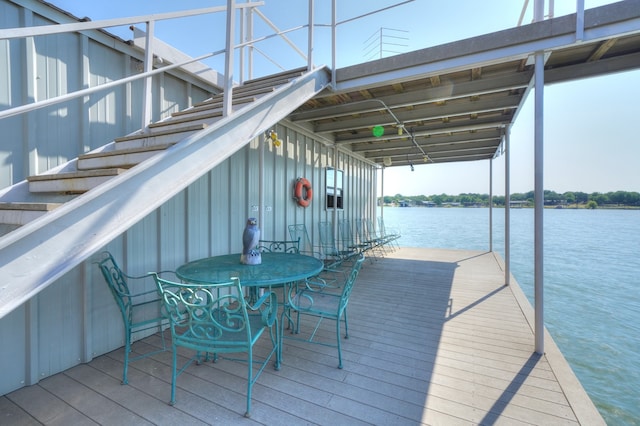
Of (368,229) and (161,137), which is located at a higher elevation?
(161,137)

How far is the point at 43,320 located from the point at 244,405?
1670mm

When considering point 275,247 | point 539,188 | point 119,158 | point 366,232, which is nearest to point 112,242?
point 119,158

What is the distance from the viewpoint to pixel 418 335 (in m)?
2.88

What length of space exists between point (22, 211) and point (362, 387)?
2272 mm

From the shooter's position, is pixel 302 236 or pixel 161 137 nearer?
pixel 161 137

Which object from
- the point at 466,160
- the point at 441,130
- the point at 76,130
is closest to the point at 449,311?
the point at 441,130

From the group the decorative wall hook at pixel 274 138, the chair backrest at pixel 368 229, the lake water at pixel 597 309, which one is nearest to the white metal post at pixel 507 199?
the lake water at pixel 597 309

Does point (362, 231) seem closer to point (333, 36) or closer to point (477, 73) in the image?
point (477, 73)

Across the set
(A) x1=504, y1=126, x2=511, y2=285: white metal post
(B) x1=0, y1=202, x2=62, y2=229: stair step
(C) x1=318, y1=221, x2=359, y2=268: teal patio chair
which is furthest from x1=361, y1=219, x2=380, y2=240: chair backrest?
(B) x1=0, y1=202, x2=62, y2=229: stair step

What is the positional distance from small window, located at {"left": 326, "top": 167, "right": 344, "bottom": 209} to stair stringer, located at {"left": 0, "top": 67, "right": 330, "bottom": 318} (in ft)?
14.1

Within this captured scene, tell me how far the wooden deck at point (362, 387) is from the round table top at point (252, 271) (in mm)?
726

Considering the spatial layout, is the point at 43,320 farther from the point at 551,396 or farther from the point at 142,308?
the point at 551,396

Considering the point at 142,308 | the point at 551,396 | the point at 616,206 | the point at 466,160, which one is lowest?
the point at 551,396

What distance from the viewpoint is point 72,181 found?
1695 mm
